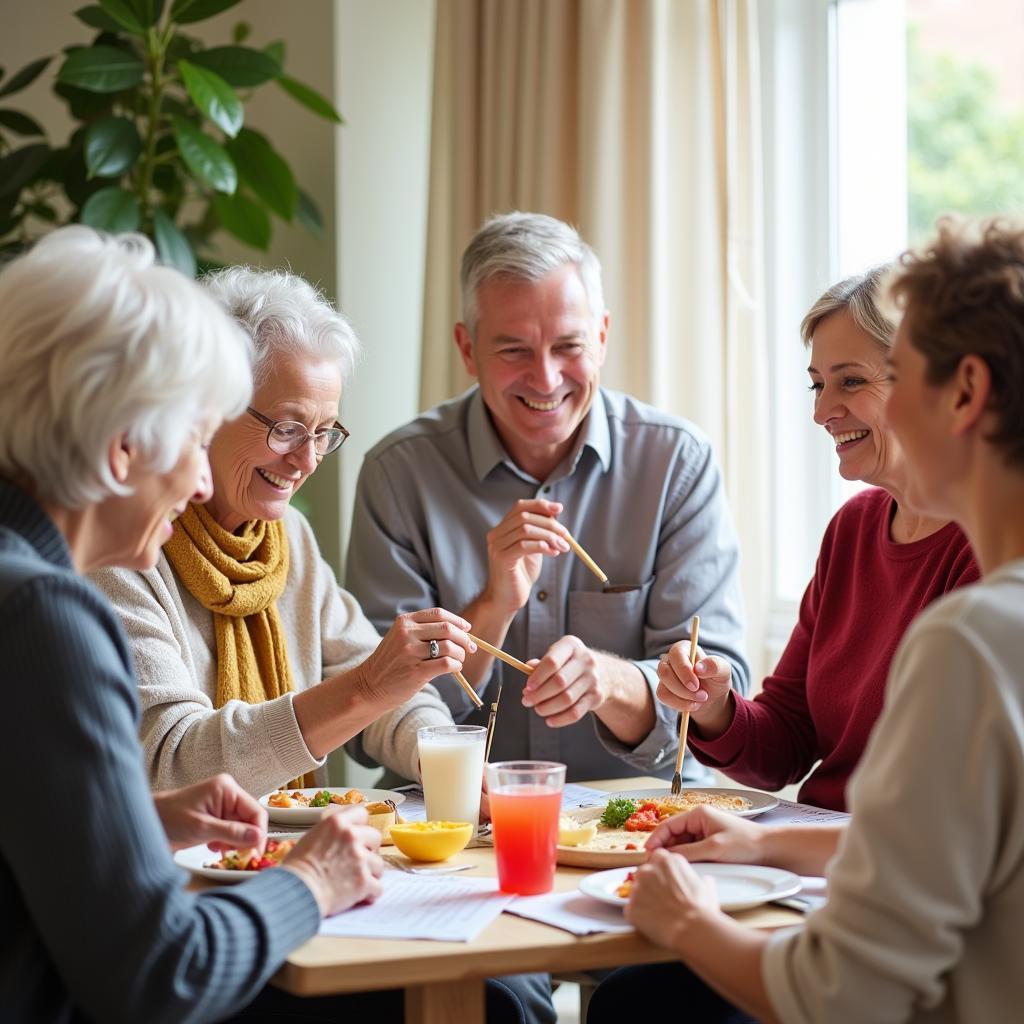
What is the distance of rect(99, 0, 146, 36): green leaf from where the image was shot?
10.8 feet

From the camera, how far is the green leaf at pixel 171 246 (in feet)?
11.1

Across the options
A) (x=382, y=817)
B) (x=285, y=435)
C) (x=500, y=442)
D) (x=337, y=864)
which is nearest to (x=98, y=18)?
(x=500, y=442)

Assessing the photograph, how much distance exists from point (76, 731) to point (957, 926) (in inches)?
30.7

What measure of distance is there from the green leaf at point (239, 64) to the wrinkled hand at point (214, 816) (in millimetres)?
2299

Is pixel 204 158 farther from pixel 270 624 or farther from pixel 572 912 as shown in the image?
pixel 572 912

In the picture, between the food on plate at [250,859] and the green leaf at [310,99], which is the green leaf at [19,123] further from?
the food on plate at [250,859]

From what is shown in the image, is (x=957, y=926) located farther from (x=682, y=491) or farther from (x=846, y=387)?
(x=682, y=491)

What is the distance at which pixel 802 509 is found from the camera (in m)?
3.36

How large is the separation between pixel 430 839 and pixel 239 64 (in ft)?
7.82

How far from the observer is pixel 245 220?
3.54m

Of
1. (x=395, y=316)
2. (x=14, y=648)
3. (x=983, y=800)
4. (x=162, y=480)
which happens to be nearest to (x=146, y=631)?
(x=162, y=480)

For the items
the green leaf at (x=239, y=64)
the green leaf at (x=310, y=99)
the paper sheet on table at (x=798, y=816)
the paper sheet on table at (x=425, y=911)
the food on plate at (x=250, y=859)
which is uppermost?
the green leaf at (x=239, y=64)

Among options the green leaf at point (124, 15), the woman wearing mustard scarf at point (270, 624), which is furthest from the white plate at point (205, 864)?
the green leaf at point (124, 15)

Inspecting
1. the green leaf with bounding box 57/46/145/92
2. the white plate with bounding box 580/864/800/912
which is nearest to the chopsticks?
the white plate with bounding box 580/864/800/912
